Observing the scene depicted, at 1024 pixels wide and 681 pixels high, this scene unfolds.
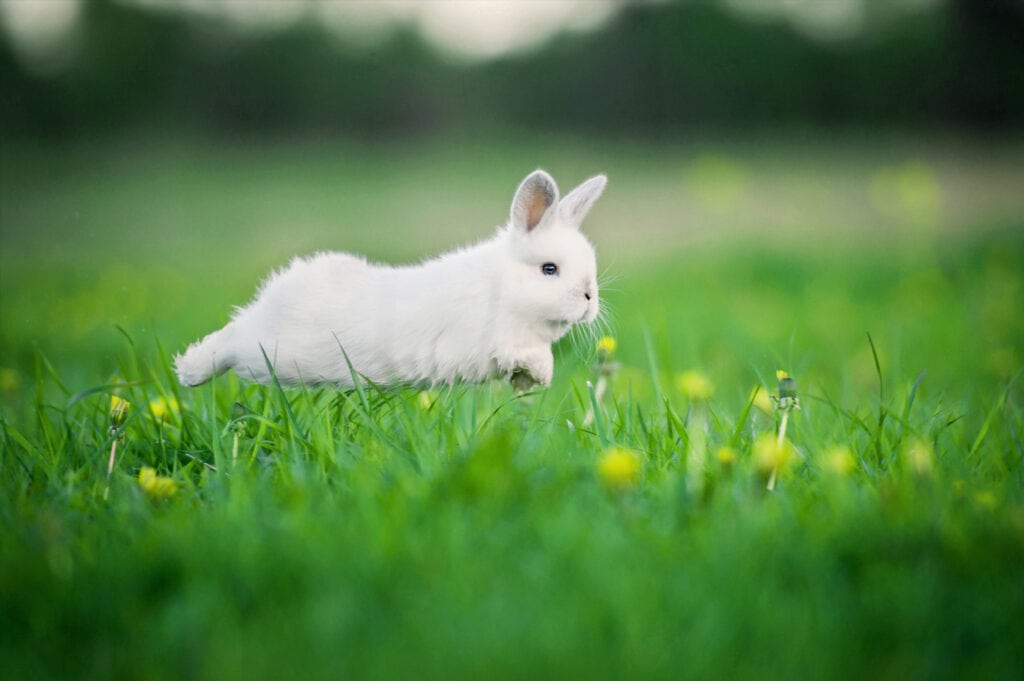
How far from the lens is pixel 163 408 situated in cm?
306

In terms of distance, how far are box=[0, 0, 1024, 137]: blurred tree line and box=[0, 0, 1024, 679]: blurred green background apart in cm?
5

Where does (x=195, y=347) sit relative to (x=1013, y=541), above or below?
above

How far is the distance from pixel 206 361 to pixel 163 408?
0.36 metres

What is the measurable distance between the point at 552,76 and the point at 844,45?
15.4ft

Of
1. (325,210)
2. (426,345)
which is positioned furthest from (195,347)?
(325,210)

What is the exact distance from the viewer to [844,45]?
15.6 meters

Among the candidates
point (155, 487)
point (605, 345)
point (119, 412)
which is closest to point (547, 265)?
point (605, 345)

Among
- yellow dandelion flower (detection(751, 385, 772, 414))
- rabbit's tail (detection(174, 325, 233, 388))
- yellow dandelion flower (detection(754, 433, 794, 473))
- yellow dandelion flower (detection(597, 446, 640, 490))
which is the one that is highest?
rabbit's tail (detection(174, 325, 233, 388))

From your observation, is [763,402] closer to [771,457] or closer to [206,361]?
[771,457]

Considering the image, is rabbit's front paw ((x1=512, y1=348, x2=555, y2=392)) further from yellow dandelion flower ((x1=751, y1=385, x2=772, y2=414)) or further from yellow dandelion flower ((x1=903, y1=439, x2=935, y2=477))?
yellow dandelion flower ((x1=903, y1=439, x2=935, y2=477))

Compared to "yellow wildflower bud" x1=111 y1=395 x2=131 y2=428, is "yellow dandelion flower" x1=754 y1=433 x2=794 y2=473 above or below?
below

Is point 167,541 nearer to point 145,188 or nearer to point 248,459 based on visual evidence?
point 248,459

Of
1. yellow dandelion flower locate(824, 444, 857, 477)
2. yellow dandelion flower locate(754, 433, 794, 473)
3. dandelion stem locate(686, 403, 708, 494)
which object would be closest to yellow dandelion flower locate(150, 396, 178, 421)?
dandelion stem locate(686, 403, 708, 494)

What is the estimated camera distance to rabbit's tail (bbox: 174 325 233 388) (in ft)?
9.15
